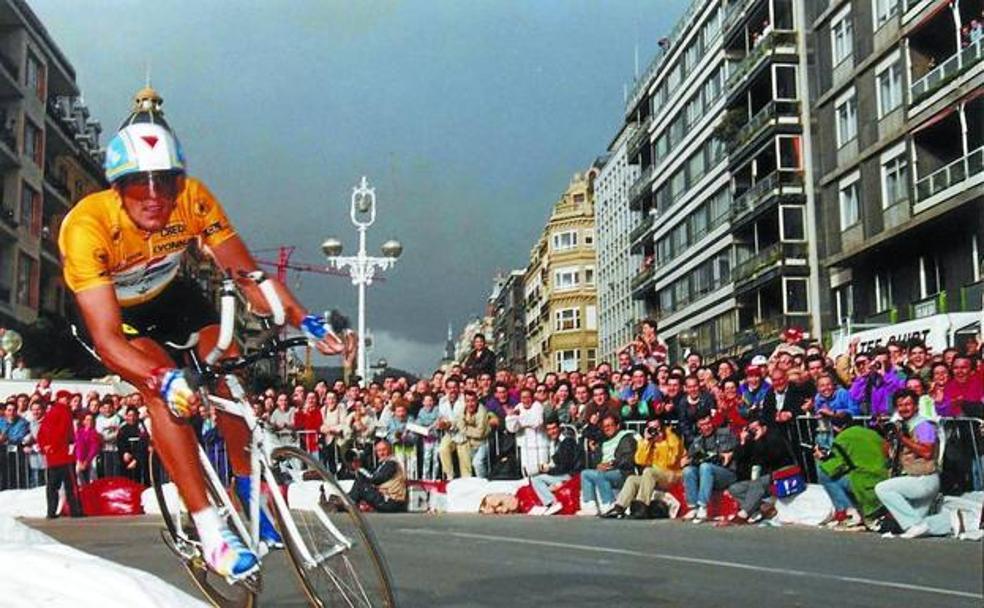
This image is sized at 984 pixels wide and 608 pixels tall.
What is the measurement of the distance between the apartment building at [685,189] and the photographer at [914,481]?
45461mm

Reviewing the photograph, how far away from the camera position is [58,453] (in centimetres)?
1335

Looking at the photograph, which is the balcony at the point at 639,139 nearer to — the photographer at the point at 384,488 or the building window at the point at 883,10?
the building window at the point at 883,10

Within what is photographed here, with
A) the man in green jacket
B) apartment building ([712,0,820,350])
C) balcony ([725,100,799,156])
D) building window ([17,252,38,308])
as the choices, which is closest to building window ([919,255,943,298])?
apartment building ([712,0,820,350])

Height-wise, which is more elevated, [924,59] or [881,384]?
[924,59]

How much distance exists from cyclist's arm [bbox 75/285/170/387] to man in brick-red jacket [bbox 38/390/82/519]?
7719 mm

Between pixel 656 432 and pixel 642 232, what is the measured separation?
6700 centimetres

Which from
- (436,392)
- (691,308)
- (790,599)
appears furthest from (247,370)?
(691,308)

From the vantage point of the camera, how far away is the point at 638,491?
1372cm

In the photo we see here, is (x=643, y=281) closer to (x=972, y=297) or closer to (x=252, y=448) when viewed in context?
(x=972, y=297)

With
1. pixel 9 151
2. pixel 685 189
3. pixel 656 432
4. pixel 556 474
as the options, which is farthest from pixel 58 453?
pixel 685 189

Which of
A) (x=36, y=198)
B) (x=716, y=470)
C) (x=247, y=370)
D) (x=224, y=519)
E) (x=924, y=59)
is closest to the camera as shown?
(x=224, y=519)

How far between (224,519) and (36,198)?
20239 mm

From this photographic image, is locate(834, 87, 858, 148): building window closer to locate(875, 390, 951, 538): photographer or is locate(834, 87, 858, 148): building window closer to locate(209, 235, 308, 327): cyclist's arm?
locate(875, 390, 951, 538): photographer

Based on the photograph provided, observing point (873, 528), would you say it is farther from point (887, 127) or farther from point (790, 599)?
point (887, 127)
